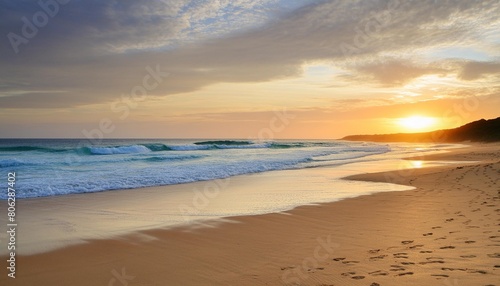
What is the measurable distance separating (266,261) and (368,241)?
2.12 m

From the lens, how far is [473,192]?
11.0 meters

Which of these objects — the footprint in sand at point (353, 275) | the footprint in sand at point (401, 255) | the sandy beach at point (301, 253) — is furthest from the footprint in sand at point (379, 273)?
the footprint in sand at point (401, 255)

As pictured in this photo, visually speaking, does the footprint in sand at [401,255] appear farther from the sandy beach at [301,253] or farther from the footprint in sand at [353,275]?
the footprint in sand at [353,275]

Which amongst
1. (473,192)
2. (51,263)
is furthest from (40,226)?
(473,192)

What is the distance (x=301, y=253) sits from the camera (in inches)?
229

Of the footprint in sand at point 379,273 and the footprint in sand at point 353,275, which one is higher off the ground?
the footprint in sand at point 379,273

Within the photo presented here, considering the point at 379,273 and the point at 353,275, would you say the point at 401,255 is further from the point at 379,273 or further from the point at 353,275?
the point at 353,275

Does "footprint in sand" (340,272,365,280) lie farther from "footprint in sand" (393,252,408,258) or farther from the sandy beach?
"footprint in sand" (393,252,408,258)

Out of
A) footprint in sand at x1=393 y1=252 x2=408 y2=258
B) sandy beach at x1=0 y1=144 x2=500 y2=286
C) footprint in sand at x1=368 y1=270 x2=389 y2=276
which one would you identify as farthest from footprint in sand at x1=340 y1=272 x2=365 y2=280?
footprint in sand at x1=393 y1=252 x2=408 y2=258

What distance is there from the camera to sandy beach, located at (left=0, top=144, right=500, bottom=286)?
4.64 metres

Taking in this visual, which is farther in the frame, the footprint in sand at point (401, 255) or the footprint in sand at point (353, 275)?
the footprint in sand at point (401, 255)

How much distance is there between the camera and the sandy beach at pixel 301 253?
464 cm

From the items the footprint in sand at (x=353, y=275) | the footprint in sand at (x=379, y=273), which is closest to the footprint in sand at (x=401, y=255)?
the footprint in sand at (x=379, y=273)

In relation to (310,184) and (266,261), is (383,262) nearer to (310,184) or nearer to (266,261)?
(266,261)
